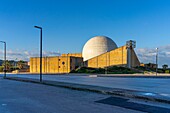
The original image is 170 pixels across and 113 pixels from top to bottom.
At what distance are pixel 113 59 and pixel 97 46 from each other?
16318mm

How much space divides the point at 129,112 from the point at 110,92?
4558 mm

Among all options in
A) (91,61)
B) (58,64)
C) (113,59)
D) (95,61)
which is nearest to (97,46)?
(91,61)

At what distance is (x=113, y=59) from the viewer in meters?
67.4

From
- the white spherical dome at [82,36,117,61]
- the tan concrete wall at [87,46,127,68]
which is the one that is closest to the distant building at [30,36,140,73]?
the tan concrete wall at [87,46,127,68]

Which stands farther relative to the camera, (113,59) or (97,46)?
(97,46)

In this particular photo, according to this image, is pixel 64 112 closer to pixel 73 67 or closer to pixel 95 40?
pixel 73 67

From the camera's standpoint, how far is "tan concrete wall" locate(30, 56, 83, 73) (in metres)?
64.7

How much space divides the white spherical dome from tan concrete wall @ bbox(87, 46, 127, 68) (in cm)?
1088

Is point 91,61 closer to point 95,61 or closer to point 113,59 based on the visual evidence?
point 95,61

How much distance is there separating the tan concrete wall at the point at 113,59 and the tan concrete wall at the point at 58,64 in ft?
22.5

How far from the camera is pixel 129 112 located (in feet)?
22.1

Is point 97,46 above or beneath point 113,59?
above

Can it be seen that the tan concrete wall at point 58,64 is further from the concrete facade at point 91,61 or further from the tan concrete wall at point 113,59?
the tan concrete wall at point 113,59

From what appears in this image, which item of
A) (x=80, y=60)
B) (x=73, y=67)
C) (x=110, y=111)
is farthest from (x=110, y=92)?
(x=80, y=60)
